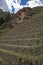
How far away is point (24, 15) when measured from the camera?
82125 mm

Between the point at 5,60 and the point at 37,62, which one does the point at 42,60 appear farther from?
the point at 5,60

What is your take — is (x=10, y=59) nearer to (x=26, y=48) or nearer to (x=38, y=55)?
(x=26, y=48)

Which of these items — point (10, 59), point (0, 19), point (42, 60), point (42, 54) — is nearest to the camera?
point (42, 60)

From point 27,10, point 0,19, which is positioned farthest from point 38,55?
point 0,19

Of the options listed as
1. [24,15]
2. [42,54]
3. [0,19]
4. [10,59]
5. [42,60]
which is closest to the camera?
[42,60]

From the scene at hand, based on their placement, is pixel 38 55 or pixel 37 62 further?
pixel 38 55

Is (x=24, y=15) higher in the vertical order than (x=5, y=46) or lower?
lower

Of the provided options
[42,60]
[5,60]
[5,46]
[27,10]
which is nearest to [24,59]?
[42,60]

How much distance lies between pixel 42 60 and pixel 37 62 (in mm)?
504

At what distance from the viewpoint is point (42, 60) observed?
67.9ft

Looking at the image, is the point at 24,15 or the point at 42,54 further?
the point at 24,15

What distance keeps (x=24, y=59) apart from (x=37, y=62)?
2126 millimetres

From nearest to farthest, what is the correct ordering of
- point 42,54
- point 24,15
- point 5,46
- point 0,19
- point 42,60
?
point 42,60 → point 42,54 → point 5,46 → point 24,15 → point 0,19

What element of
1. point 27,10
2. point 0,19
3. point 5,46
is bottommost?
point 0,19
